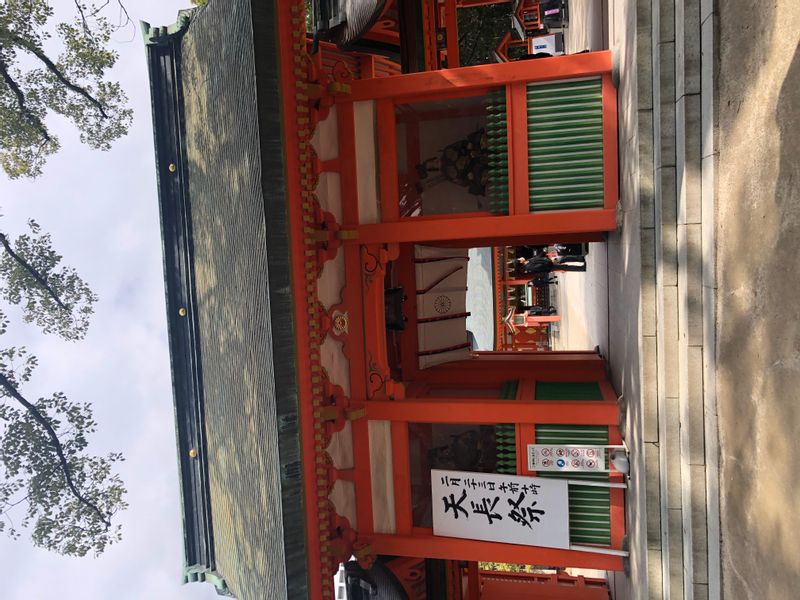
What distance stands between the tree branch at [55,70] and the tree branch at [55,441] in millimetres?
5682

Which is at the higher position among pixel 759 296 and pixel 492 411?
pixel 759 296

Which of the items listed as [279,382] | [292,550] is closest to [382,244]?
[279,382]

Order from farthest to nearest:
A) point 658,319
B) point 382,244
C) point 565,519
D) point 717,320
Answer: point 382,244 → point 565,519 → point 658,319 → point 717,320

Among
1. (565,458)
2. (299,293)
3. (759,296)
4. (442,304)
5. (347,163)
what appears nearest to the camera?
(759,296)

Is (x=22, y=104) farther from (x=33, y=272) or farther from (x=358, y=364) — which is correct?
(x=358, y=364)

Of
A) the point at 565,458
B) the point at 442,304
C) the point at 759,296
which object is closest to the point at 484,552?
the point at 565,458

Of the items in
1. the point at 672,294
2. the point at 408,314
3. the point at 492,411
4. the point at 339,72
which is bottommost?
the point at 492,411

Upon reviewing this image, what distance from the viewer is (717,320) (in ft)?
16.7

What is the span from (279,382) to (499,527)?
394 centimetres

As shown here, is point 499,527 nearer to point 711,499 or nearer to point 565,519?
point 565,519

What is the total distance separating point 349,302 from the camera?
8.43 meters

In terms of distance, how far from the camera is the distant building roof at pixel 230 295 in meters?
6.99

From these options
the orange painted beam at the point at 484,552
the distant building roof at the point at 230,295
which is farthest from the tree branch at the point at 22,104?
the orange painted beam at the point at 484,552

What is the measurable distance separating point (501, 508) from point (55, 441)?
8959 millimetres
